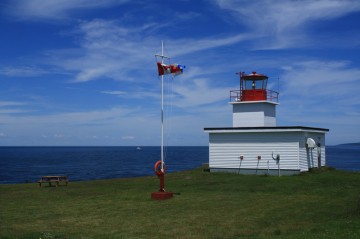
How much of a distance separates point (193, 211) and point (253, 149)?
14.8 metres

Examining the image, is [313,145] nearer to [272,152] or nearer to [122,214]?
[272,152]

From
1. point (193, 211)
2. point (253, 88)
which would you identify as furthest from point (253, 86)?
point (193, 211)

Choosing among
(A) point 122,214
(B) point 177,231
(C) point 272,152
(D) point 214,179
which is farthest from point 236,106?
(B) point 177,231

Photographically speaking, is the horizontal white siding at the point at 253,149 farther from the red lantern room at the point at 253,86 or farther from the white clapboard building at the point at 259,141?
the red lantern room at the point at 253,86

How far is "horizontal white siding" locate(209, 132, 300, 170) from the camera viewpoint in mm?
28547

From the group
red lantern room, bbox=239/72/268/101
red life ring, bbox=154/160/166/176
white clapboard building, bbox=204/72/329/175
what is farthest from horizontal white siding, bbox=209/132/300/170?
red life ring, bbox=154/160/166/176

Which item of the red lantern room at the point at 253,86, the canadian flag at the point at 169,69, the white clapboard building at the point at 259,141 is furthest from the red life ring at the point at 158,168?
the red lantern room at the point at 253,86

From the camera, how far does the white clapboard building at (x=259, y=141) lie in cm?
2866

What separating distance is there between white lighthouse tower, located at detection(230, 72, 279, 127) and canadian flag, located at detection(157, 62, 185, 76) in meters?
12.3

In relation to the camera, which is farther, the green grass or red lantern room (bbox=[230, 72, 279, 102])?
red lantern room (bbox=[230, 72, 279, 102])

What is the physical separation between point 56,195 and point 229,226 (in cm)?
1143

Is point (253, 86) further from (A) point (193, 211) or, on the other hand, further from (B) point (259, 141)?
(A) point (193, 211)

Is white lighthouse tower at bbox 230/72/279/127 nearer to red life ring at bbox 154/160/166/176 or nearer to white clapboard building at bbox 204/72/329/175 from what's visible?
white clapboard building at bbox 204/72/329/175

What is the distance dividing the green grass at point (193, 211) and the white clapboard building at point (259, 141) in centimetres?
357
